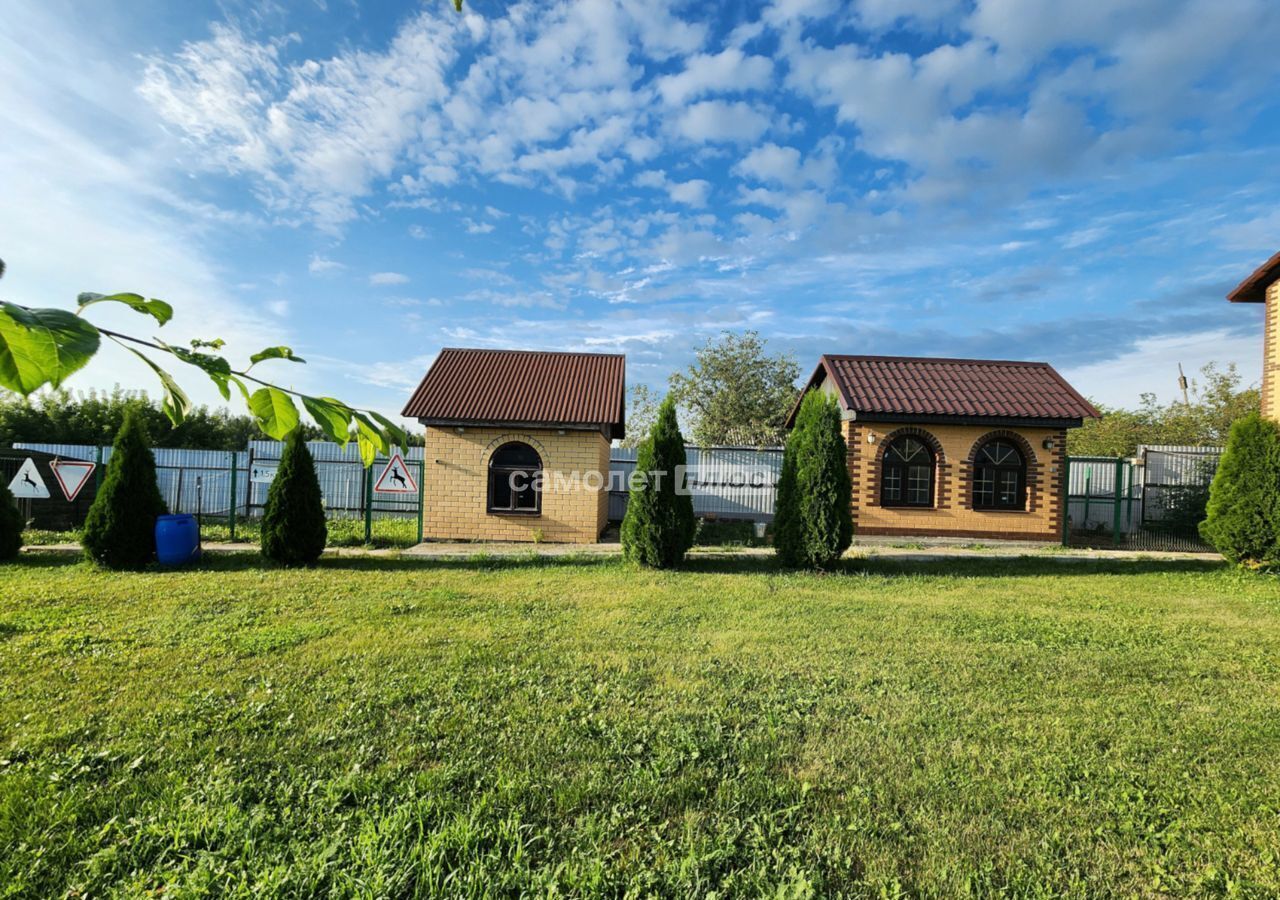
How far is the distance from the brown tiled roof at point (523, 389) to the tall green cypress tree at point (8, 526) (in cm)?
650

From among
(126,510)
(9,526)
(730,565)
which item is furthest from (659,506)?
(9,526)

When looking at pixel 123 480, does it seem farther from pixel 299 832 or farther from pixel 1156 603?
pixel 1156 603

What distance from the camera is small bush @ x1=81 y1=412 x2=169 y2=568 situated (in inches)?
365

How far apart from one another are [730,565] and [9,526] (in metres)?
12.1

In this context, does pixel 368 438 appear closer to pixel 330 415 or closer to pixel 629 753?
pixel 330 415

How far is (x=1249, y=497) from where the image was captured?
33.6ft

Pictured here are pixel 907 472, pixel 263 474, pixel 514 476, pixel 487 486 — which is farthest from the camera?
pixel 907 472

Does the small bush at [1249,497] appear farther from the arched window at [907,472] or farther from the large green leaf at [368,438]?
the large green leaf at [368,438]

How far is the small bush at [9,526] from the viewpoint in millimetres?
9898

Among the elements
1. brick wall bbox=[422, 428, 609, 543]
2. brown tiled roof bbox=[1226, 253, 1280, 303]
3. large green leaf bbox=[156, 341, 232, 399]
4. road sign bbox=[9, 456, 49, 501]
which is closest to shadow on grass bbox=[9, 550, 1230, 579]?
road sign bbox=[9, 456, 49, 501]

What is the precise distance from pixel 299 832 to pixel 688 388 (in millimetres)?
32255

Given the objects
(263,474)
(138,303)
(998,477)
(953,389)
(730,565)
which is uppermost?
(953,389)

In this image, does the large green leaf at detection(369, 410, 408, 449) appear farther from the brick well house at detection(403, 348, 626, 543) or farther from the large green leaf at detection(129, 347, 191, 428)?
the brick well house at detection(403, 348, 626, 543)

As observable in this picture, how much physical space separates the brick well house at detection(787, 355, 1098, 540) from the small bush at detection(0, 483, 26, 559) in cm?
1592
